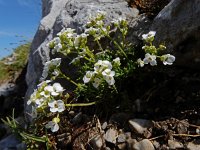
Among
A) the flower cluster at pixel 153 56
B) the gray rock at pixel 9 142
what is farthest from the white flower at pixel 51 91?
the gray rock at pixel 9 142

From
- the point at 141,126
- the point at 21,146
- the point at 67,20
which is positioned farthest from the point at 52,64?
the point at 67,20

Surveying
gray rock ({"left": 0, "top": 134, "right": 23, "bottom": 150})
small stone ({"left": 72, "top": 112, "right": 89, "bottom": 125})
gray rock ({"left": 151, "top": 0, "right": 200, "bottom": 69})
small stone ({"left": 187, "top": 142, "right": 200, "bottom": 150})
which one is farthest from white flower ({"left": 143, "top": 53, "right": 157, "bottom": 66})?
gray rock ({"left": 0, "top": 134, "right": 23, "bottom": 150})

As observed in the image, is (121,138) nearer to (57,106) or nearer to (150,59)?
(57,106)

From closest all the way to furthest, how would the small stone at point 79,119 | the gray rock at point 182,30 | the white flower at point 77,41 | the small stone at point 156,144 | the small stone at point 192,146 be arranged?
the small stone at point 192,146 < the small stone at point 156,144 < the gray rock at point 182,30 < the white flower at point 77,41 < the small stone at point 79,119

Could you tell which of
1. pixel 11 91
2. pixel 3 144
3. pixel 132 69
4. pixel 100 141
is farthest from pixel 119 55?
pixel 11 91

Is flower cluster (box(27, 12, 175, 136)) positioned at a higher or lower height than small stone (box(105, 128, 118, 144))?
higher

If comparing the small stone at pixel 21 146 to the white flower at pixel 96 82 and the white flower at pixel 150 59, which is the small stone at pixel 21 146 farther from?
the white flower at pixel 150 59

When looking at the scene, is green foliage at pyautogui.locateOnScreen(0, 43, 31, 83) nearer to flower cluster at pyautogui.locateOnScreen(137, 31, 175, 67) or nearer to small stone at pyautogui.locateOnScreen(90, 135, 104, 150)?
small stone at pyautogui.locateOnScreen(90, 135, 104, 150)
